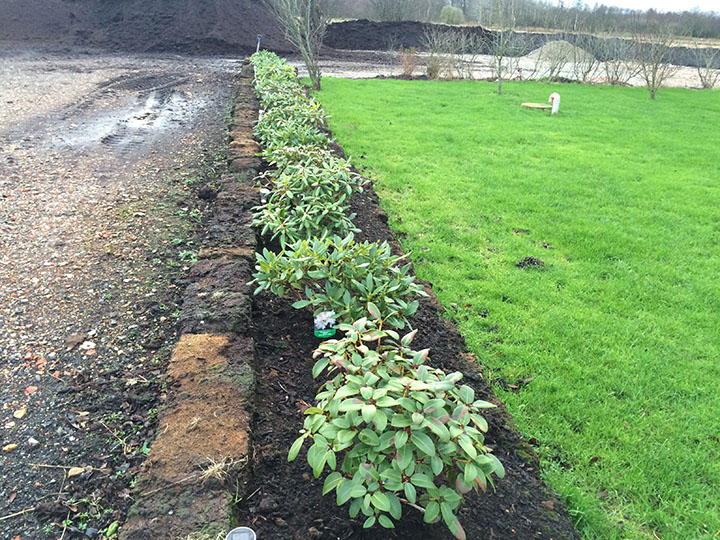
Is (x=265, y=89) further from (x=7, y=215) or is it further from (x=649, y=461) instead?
(x=649, y=461)

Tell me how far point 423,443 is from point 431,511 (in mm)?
203

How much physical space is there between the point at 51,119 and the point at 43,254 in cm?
499

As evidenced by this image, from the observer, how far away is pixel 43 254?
11.5 feet

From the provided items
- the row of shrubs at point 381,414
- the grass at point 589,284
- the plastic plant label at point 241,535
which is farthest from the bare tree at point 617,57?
the plastic plant label at point 241,535

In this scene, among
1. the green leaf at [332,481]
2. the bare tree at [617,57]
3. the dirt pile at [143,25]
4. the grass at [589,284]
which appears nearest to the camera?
the green leaf at [332,481]

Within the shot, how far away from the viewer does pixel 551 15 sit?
64.0 ft

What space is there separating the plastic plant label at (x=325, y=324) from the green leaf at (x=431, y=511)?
1.03 meters

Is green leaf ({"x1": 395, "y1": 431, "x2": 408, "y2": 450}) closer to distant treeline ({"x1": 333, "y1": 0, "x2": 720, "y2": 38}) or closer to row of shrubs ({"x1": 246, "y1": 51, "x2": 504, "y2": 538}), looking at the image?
row of shrubs ({"x1": 246, "y1": 51, "x2": 504, "y2": 538})

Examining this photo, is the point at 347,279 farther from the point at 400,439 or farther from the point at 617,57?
the point at 617,57

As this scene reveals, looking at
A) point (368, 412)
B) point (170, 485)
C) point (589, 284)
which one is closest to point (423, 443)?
point (368, 412)

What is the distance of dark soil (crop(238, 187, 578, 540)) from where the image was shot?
5.16 ft

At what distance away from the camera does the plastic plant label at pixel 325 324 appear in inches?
90.0

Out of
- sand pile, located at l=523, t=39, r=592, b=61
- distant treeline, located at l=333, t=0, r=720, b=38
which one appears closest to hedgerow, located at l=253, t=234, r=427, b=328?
distant treeline, located at l=333, t=0, r=720, b=38

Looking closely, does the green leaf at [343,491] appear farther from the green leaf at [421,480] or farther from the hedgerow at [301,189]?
the hedgerow at [301,189]
